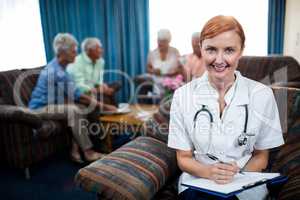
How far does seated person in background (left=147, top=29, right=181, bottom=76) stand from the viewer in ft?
12.6

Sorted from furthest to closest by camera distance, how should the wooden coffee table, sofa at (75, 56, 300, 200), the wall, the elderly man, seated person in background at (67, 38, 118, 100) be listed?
the wall
seated person in background at (67, 38, 118, 100)
the elderly man
the wooden coffee table
sofa at (75, 56, 300, 200)

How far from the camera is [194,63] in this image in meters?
3.41

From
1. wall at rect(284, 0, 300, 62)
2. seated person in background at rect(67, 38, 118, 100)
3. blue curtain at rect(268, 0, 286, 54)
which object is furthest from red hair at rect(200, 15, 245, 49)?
blue curtain at rect(268, 0, 286, 54)

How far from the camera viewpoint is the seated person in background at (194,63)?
3285 mm

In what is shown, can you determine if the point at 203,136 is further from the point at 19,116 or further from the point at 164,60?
the point at 164,60

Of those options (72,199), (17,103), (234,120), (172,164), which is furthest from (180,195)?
(17,103)

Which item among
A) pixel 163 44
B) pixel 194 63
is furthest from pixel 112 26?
pixel 194 63

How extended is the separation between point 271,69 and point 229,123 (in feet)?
7.27

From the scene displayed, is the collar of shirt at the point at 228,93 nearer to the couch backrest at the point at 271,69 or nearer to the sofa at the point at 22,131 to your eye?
the sofa at the point at 22,131

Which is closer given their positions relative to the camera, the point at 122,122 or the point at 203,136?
the point at 203,136

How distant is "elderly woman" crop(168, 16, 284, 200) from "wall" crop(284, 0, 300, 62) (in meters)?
2.62

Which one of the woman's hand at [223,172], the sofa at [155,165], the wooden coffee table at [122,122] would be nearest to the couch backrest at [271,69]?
the wooden coffee table at [122,122]

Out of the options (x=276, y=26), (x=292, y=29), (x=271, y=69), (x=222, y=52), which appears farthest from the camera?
(x=276, y=26)

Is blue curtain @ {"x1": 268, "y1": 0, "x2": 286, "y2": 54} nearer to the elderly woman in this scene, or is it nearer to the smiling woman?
the elderly woman
